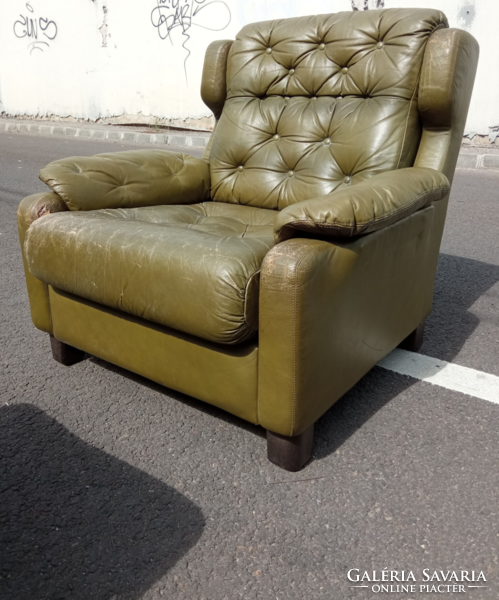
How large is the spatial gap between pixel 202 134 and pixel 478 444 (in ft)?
23.4

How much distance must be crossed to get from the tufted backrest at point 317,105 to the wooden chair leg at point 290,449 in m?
1.03

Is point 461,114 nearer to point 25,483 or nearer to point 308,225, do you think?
point 308,225

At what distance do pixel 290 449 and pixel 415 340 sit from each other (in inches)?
34.1

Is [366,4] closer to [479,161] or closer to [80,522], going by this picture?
[479,161]

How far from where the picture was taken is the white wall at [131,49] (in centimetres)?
632

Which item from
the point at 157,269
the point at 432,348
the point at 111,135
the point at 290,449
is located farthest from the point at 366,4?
the point at 290,449

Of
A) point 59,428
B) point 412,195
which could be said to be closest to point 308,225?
point 412,195

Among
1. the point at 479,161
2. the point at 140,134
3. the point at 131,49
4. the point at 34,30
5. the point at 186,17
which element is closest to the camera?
the point at 479,161

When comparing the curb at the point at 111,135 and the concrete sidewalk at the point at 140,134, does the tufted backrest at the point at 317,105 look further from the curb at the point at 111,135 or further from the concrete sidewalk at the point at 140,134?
the curb at the point at 111,135

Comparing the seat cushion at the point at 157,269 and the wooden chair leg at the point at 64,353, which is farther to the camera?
the wooden chair leg at the point at 64,353

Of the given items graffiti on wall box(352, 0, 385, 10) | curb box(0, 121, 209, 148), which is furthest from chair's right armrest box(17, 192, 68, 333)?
graffiti on wall box(352, 0, 385, 10)

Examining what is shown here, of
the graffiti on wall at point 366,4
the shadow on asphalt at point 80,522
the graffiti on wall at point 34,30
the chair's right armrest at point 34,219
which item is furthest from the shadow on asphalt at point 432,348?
the graffiti on wall at point 34,30

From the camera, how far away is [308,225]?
1419 millimetres

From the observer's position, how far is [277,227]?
4.83 ft
